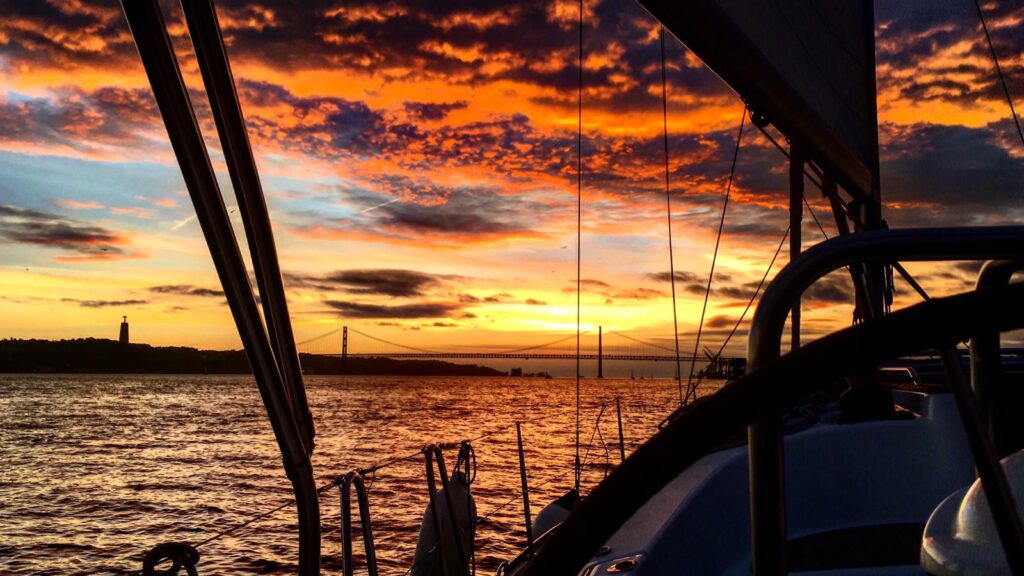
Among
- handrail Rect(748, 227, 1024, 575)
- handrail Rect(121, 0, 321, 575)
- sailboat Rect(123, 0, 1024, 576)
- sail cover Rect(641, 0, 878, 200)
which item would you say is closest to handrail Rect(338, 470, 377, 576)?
sailboat Rect(123, 0, 1024, 576)

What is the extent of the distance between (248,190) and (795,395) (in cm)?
226

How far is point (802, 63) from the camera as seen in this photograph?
3.79 m

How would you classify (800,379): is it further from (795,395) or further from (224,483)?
(224,483)

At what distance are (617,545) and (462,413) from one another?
61977 mm

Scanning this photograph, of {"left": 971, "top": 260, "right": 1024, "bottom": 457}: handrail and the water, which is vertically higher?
{"left": 971, "top": 260, "right": 1024, "bottom": 457}: handrail

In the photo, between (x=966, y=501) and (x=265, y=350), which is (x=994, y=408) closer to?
(x=966, y=501)

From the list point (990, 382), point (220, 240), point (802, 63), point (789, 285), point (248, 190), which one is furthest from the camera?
point (802, 63)

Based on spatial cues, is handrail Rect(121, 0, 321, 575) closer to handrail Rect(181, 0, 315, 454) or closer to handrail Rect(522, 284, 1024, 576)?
handrail Rect(181, 0, 315, 454)

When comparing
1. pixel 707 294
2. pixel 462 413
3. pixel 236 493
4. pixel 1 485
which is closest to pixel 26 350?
pixel 462 413

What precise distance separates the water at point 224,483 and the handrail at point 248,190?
4.51 m

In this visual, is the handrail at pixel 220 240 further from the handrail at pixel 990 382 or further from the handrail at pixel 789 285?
the handrail at pixel 990 382

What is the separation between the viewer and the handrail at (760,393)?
812mm

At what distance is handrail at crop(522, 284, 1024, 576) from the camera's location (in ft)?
2.66

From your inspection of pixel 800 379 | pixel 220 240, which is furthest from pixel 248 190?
pixel 800 379
